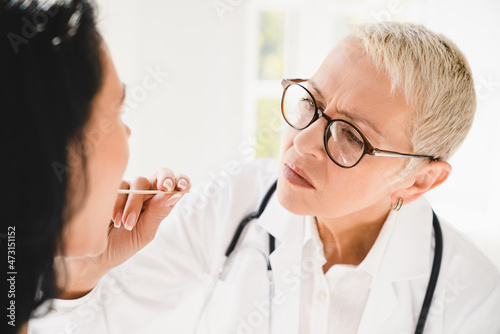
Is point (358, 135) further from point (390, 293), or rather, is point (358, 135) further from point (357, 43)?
point (390, 293)

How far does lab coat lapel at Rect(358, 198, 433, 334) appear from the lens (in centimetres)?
115

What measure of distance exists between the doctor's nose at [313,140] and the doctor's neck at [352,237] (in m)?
0.27

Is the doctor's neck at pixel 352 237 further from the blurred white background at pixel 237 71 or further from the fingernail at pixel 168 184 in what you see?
the blurred white background at pixel 237 71

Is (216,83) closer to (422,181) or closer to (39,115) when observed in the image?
(422,181)

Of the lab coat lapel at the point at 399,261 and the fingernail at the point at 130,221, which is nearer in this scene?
the fingernail at the point at 130,221

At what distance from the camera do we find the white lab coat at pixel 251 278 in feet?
3.67

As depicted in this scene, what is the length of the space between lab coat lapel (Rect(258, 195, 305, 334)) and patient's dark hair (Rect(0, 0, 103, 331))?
2.18ft

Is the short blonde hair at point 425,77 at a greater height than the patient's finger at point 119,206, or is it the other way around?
the short blonde hair at point 425,77

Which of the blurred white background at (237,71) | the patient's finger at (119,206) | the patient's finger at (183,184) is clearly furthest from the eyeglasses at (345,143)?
the blurred white background at (237,71)

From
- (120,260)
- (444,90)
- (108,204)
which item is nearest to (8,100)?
(108,204)

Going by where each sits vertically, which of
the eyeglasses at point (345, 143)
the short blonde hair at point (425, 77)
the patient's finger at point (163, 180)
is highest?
the short blonde hair at point (425, 77)

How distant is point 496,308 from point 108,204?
100cm

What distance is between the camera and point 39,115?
2.06 ft

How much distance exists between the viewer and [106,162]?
0.78 m
